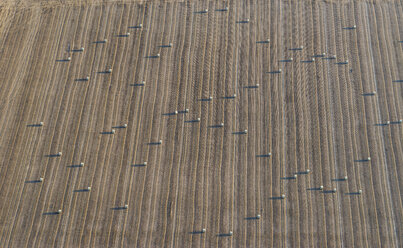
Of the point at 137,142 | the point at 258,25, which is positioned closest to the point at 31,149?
the point at 137,142

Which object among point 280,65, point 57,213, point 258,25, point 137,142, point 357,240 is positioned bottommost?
point 357,240

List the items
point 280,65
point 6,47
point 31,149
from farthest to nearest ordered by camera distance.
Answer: point 6,47, point 280,65, point 31,149

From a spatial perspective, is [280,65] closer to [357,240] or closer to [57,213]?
[357,240]

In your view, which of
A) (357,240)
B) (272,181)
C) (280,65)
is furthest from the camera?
(280,65)

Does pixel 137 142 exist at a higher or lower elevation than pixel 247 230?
higher

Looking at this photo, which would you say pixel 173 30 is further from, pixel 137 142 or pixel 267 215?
pixel 267 215

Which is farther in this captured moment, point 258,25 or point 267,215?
point 258,25
